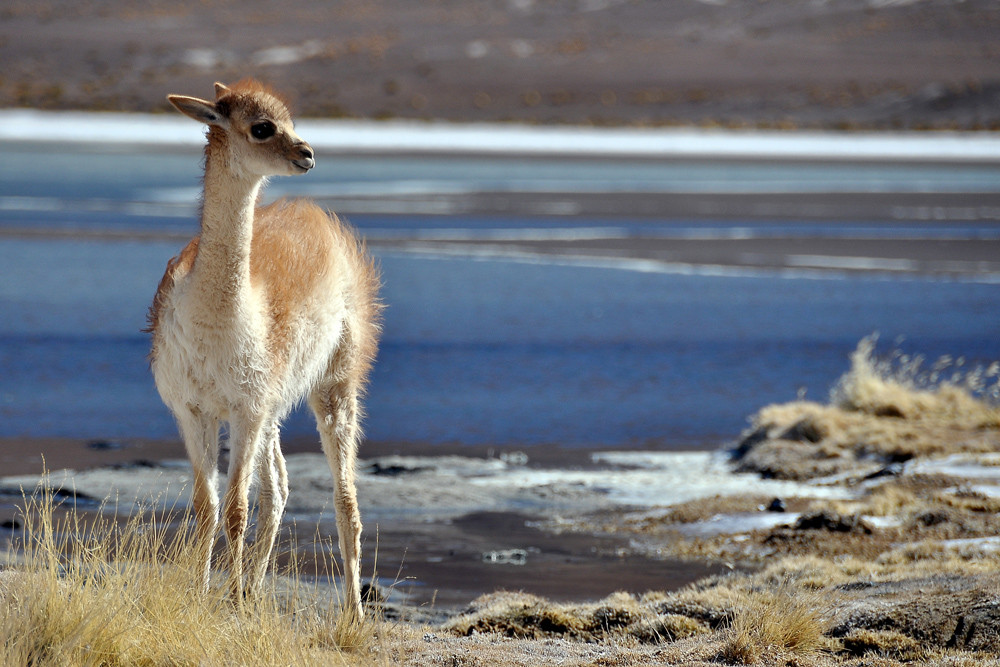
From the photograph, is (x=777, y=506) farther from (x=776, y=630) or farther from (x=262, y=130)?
(x=262, y=130)

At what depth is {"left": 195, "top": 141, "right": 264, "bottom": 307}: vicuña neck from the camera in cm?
471

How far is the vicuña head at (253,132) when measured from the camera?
15.3 ft

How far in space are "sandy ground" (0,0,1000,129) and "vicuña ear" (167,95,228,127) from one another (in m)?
47.7

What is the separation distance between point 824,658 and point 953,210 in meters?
22.3

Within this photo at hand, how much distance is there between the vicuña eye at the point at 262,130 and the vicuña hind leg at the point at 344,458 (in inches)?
46.9

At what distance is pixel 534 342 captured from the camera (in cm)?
1290

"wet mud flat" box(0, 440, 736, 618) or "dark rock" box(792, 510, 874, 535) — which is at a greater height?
"dark rock" box(792, 510, 874, 535)

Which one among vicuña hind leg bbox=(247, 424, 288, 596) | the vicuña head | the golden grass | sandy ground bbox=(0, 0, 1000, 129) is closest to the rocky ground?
the golden grass

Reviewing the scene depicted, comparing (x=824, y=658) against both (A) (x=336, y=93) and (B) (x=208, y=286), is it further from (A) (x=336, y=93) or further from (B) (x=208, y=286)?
(A) (x=336, y=93)

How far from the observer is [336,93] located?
195ft

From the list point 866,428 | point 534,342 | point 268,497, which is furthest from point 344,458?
point 534,342

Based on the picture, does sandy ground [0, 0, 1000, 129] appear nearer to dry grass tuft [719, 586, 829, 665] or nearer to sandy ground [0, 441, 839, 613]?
sandy ground [0, 441, 839, 613]

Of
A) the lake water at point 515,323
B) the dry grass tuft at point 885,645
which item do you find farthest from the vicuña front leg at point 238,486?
the lake water at point 515,323

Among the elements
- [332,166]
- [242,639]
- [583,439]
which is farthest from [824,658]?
[332,166]
